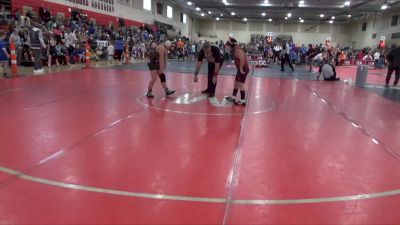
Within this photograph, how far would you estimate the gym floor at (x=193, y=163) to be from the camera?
304 cm

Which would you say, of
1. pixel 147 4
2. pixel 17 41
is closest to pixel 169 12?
pixel 147 4

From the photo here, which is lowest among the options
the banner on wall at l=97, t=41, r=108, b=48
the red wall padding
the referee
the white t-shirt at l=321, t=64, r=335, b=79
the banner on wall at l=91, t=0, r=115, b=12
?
the white t-shirt at l=321, t=64, r=335, b=79

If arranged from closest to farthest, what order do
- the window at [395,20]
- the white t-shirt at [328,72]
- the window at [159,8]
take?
the white t-shirt at [328,72], the window at [395,20], the window at [159,8]

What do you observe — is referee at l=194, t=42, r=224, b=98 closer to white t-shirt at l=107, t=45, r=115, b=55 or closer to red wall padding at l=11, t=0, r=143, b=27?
red wall padding at l=11, t=0, r=143, b=27

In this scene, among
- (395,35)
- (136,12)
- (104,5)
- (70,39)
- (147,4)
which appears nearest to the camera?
(70,39)

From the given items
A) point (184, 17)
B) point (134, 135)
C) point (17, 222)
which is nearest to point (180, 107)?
point (134, 135)

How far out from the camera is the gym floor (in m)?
3.04

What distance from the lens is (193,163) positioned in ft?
13.9

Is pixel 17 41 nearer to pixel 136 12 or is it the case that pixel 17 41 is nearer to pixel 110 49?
pixel 110 49

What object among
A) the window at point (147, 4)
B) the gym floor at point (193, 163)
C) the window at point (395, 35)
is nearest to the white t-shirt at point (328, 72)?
the gym floor at point (193, 163)

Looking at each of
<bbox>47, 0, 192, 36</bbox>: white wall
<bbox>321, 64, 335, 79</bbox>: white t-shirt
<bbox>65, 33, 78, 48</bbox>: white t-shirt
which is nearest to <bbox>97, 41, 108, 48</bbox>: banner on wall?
<bbox>47, 0, 192, 36</bbox>: white wall

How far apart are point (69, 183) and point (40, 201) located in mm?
440

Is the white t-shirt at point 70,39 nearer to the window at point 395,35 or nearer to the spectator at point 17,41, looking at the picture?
the spectator at point 17,41

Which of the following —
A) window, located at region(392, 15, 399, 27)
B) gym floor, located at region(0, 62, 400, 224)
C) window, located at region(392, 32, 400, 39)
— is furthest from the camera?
window, located at region(392, 15, 399, 27)
